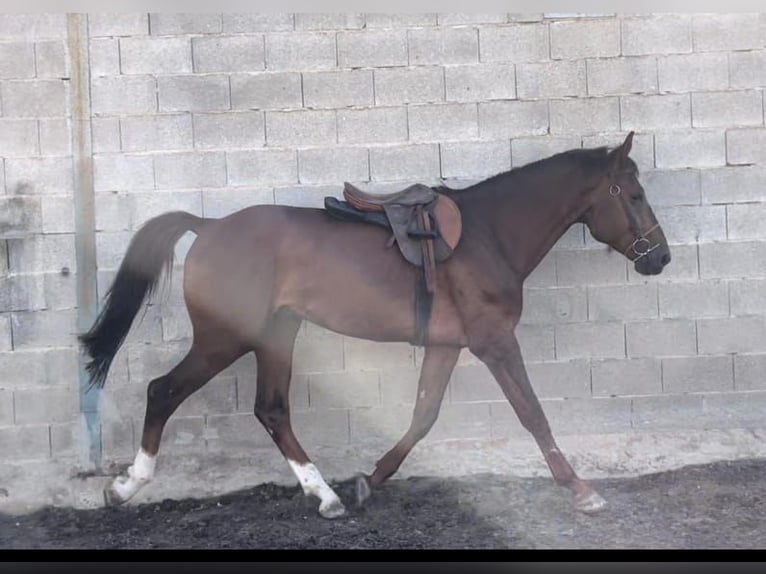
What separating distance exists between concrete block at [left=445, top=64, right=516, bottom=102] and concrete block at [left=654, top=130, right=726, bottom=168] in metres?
0.91

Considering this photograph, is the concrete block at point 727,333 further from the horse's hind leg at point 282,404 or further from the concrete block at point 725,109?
the horse's hind leg at point 282,404

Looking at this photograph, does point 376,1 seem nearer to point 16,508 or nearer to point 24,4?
point 24,4

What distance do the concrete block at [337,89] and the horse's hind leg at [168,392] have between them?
149 centimetres

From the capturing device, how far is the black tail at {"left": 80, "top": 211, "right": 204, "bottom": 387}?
5.36 m

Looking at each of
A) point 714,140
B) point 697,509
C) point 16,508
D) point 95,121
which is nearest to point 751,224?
point 714,140

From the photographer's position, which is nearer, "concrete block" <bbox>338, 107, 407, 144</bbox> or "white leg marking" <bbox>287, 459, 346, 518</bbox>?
"white leg marking" <bbox>287, 459, 346, 518</bbox>

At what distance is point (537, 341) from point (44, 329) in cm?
278

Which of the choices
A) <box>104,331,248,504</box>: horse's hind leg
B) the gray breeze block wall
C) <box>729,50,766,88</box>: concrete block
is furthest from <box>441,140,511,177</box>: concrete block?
<box>104,331,248,504</box>: horse's hind leg

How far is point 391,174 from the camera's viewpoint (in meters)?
5.85

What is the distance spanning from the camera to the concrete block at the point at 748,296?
598 centimetres

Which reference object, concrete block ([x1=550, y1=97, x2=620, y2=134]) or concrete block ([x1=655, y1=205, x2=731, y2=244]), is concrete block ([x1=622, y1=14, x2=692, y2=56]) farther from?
concrete block ([x1=655, y1=205, x2=731, y2=244])

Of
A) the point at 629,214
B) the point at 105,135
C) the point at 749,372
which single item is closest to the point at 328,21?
the point at 105,135

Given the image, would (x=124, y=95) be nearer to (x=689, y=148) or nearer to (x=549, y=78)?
(x=549, y=78)

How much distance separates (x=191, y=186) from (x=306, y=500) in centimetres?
185
